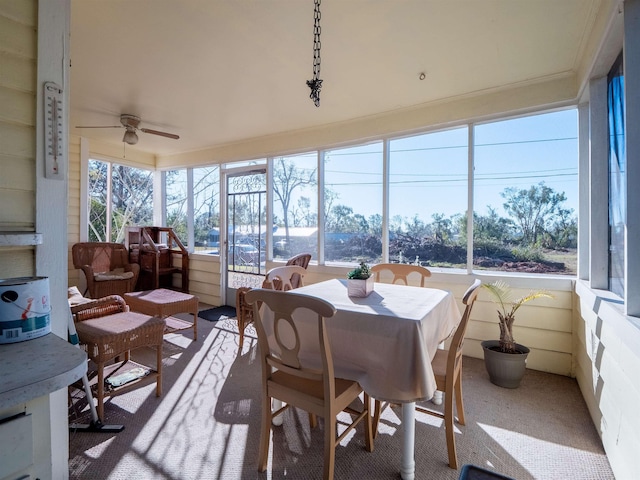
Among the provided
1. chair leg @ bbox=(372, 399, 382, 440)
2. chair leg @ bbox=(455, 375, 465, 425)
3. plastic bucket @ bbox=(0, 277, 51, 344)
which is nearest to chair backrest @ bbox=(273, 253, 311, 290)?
chair leg @ bbox=(372, 399, 382, 440)

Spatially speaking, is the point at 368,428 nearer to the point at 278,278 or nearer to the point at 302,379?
the point at 302,379

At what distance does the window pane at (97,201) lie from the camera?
16.4 feet

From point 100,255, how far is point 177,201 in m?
1.56

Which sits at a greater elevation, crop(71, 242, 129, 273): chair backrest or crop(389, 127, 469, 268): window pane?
crop(389, 127, 469, 268): window pane

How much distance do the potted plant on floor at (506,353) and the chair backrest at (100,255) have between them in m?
5.03

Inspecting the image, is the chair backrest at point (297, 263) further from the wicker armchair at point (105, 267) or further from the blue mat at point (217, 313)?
the wicker armchair at point (105, 267)

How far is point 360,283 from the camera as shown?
6.96ft

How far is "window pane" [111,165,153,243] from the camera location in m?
5.29

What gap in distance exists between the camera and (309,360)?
1.72m

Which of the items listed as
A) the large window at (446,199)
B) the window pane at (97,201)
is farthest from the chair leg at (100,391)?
the window pane at (97,201)

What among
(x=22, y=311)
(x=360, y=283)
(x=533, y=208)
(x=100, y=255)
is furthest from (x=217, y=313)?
(x=533, y=208)

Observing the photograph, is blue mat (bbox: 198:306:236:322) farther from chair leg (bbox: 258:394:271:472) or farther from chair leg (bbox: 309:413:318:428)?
chair leg (bbox: 258:394:271:472)

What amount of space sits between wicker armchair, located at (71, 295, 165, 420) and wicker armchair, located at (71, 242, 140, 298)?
2.02 meters

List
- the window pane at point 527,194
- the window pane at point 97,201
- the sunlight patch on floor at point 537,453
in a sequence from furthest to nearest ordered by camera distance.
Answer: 1. the window pane at point 97,201
2. the window pane at point 527,194
3. the sunlight patch on floor at point 537,453
